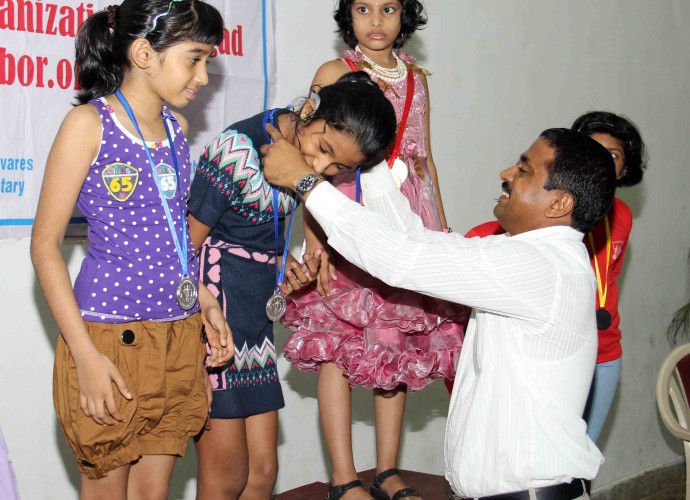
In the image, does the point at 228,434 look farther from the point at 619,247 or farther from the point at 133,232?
the point at 619,247

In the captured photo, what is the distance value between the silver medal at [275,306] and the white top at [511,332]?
1.15ft

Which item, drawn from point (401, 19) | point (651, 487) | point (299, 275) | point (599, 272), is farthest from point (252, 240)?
point (651, 487)

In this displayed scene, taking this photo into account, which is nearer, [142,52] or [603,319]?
[142,52]

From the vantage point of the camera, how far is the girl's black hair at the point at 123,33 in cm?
199

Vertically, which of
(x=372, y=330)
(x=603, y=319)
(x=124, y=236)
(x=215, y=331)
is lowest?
(x=603, y=319)

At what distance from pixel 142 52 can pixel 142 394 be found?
2.47 ft

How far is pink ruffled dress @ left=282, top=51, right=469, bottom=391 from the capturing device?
2520mm

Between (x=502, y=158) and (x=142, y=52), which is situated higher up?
(x=142, y=52)

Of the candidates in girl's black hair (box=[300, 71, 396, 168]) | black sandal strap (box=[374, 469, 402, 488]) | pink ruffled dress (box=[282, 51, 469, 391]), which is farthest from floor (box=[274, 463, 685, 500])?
girl's black hair (box=[300, 71, 396, 168])

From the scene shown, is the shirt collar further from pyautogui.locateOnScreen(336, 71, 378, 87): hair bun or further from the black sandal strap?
the black sandal strap

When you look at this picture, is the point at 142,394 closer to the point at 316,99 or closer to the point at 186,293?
the point at 186,293

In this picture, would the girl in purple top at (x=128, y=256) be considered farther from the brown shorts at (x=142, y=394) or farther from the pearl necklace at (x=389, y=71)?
the pearl necklace at (x=389, y=71)

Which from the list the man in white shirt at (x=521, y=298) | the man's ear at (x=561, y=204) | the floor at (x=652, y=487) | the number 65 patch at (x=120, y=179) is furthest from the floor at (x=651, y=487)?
the number 65 patch at (x=120, y=179)

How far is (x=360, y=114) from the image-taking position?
211cm
